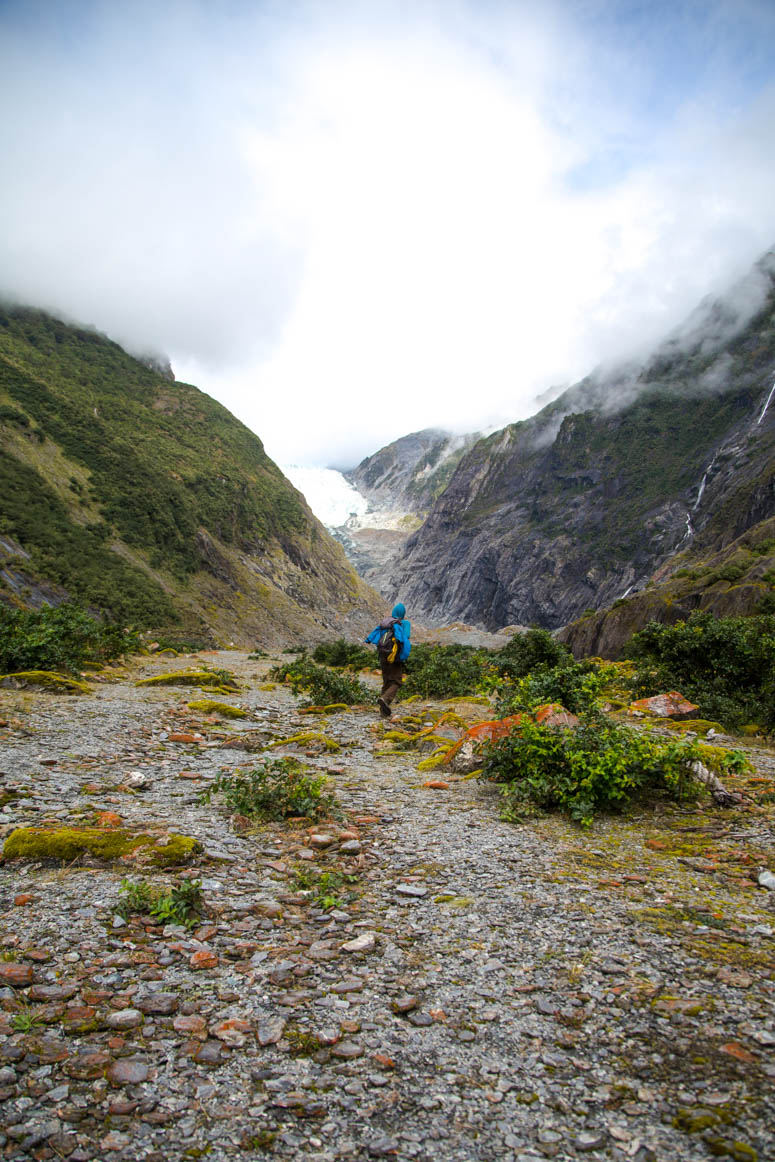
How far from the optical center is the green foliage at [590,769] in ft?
19.9

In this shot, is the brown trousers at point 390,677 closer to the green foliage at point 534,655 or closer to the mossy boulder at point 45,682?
the green foliage at point 534,655

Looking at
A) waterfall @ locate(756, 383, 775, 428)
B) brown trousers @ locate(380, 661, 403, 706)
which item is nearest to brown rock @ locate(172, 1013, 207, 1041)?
brown trousers @ locate(380, 661, 403, 706)

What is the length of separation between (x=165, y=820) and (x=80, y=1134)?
390 cm

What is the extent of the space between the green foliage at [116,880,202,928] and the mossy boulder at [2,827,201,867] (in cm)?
63

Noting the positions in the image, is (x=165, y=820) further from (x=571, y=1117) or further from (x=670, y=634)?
(x=670, y=634)

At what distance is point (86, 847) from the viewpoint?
4680 millimetres

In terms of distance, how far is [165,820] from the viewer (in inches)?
228

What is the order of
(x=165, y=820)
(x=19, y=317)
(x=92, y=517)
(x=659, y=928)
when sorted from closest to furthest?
(x=659, y=928) → (x=165, y=820) → (x=92, y=517) → (x=19, y=317)

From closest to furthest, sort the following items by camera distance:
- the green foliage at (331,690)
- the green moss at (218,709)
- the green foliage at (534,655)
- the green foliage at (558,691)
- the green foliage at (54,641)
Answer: the green foliage at (558,691) → the green moss at (218,709) → the green foliage at (54,641) → the green foliage at (331,690) → the green foliage at (534,655)

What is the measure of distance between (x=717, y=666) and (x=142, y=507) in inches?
3043

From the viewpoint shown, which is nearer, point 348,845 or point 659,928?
point 659,928

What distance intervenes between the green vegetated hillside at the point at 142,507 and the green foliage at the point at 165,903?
47968 mm

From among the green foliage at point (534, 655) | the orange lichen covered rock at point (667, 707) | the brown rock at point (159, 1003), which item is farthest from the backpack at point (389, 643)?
the brown rock at point (159, 1003)

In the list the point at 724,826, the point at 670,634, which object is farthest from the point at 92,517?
the point at 724,826
